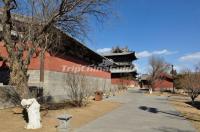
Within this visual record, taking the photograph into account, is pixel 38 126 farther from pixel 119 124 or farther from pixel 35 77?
pixel 35 77

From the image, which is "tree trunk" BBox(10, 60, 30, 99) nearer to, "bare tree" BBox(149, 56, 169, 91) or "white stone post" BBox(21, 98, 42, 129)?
"white stone post" BBox(21, 98, 42, 129)

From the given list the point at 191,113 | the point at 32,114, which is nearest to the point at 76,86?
the point at 191,113

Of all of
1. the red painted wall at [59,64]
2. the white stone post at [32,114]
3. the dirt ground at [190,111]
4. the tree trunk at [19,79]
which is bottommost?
the dirt ground at [190,111]

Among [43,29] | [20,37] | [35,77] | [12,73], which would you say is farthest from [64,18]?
[35,77]

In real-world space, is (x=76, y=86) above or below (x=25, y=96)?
above

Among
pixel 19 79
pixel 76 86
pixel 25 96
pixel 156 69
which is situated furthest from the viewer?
pixel 156 69

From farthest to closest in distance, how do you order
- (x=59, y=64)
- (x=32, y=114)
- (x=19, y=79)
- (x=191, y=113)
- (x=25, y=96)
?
1. (x=59, y=64)
2. (x=191, y=113)
3. (x=19, y=79)
4. (x=25, y=96)
5. (x=32, y=114)

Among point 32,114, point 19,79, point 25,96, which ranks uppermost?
point 19,79

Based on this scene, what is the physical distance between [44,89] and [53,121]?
29.8 ft

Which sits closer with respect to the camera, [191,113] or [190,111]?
[191,113]

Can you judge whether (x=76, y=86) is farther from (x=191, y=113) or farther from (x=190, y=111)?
(x=190, y=111)

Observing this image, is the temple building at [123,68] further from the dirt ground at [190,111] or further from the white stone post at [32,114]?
the white stone post at [32,114]

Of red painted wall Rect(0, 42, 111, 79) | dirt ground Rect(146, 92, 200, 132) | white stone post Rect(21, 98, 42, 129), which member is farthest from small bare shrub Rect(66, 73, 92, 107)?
white stone post Rect(21, 98, 42, 129)

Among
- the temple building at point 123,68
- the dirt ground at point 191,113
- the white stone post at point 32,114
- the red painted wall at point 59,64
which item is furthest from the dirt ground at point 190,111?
the temple building at point 123,68
